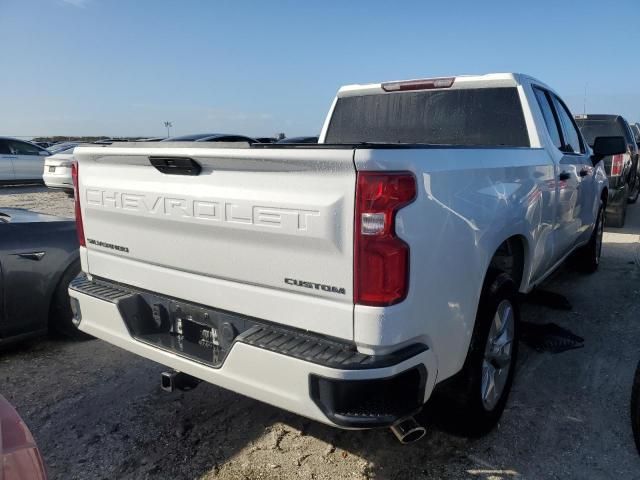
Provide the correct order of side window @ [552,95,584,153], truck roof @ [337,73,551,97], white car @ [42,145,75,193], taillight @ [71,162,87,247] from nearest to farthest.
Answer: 1. taillight @ [71,162,87,247]
2. truck roof @ [337,73,551,97]
3. side window @ [552,95,584,153]
4. white car @ [42,145,75,193]

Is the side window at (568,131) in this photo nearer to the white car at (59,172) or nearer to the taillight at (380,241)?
the taillight at (380,241)

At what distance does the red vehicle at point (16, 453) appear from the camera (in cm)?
139

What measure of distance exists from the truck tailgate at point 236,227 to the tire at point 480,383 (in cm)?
87

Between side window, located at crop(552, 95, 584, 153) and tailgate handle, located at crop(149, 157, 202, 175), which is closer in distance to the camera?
tailgate handle, located at crop(149, 157, 202, 175)

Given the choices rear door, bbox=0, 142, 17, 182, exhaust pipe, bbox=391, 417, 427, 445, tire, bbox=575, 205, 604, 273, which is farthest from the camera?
rear door, bbox=0, 142, 17, 182

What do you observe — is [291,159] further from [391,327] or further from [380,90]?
[380,90]

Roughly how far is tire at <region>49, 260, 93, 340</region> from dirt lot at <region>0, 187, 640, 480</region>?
0.17 meters

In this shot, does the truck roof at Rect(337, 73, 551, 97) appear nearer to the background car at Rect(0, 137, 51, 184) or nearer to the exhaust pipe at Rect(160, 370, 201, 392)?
the exhaust pipe at Rect(160, 370, 201, 392)

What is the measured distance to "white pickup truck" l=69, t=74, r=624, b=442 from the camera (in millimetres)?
2021

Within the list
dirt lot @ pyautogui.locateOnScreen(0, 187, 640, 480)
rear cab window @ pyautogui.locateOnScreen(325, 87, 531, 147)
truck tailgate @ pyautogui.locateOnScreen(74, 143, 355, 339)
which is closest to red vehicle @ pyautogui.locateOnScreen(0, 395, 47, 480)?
truck tailgate @ pyautogui.locateOnScreen(74, 143, 355, 339)

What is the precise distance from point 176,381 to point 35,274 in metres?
1.89

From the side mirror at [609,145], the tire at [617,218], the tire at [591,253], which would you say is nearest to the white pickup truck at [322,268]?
the side mirror at [609,145]

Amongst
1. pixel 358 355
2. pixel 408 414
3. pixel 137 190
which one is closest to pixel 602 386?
pixel 408 414

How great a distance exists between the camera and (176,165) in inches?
98.1
